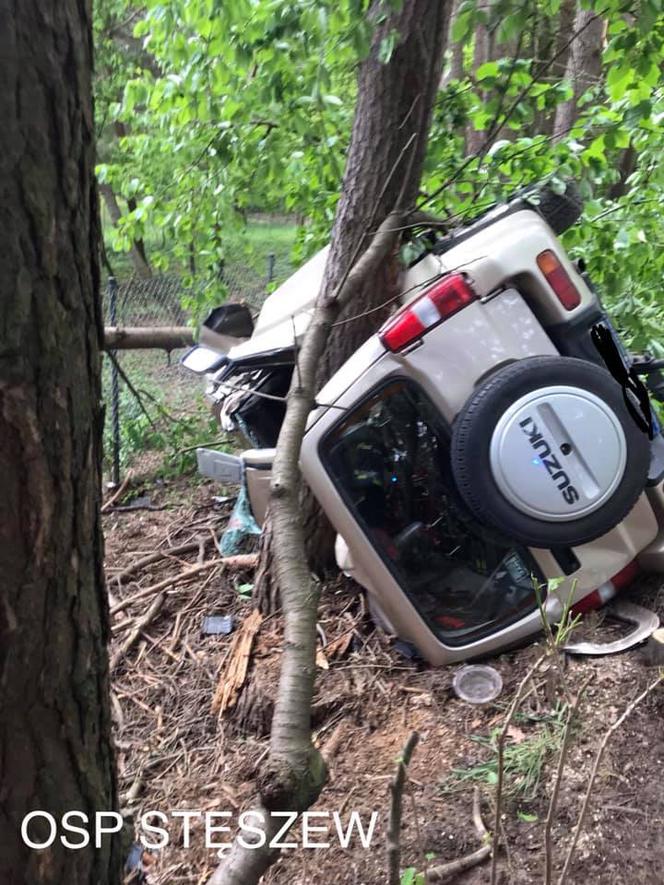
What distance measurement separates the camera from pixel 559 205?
3652 millimetres

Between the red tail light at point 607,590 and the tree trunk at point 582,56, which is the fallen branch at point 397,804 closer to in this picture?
the red tail light at point 607,590

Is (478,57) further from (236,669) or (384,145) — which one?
(236,669)

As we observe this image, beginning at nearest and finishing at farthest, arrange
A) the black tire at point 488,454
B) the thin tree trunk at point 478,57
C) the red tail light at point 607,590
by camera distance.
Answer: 1. the black tire at point 488,454
2. the red tail light at point 607,590
3. the thin tree trunk at point 478,57

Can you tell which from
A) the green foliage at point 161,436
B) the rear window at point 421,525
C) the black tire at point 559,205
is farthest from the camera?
the green foliage at point 161,436

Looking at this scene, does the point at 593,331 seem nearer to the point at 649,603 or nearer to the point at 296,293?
the point at 649,603

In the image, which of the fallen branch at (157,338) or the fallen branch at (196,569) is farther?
the fallen branch at (157,338)

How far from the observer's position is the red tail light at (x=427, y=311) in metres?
2.94

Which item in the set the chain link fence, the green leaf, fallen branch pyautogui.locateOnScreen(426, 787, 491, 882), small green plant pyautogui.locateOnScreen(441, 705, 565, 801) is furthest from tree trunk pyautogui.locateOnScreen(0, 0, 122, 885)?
the chain link fence

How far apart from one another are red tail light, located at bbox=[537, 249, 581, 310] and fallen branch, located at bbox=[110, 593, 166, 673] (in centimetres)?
260

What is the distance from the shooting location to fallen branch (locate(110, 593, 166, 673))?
367cm

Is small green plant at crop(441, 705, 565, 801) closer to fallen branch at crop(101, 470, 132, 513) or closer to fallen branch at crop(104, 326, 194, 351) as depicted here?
fallen branch at crop(104, 326, 194, 351)

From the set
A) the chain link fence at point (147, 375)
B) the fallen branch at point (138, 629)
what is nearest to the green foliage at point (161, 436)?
the chain link fence at point (147, 375)

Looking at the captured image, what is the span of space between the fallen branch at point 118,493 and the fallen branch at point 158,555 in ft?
4.01

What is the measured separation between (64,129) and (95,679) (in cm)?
89
